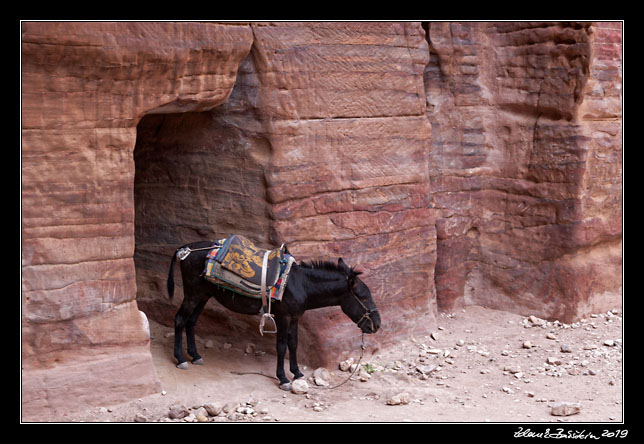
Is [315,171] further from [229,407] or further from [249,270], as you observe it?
[229,407]

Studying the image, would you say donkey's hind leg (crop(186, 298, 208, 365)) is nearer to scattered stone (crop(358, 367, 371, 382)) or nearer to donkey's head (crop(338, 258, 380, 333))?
donkey's head (crop(338, 258, 380, 333))

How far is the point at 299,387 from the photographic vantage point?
803 centimetres

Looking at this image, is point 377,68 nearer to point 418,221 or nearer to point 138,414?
point 418,221

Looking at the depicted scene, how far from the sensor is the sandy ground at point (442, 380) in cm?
747

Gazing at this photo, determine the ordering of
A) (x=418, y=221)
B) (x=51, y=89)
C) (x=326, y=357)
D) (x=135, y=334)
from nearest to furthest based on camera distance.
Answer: (x=51, y=89)
(x=135, y=334)
(x=326, y=357)
(x=418, y=221)

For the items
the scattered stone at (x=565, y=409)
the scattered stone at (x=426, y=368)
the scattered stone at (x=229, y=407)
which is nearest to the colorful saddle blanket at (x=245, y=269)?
the scattered stone at (x=229, y=407)

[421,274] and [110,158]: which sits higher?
[110,158]

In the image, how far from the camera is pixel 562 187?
10023mm

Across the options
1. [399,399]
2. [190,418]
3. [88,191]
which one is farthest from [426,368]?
[88,191]

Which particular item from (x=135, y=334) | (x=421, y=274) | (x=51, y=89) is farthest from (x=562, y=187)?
(x=51, y=89)

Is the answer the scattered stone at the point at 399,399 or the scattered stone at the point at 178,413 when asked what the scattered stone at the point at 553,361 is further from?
the scattered stone at the point at 178,413

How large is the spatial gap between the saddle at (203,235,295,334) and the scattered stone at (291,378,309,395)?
77 centimetres

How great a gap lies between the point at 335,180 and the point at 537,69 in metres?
3.20

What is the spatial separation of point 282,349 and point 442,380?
179 centimetres
